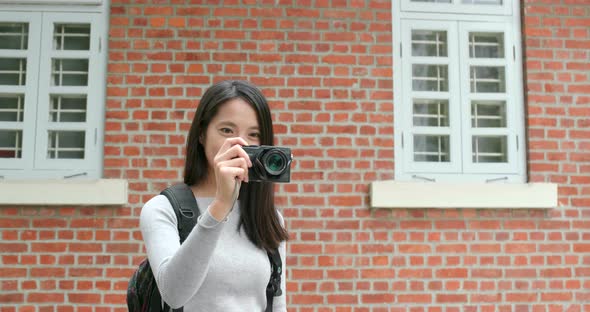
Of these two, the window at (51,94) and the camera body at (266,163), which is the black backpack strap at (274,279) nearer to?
the camera body at (266,163)

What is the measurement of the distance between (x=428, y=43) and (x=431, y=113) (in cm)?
50

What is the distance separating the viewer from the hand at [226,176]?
1455mm

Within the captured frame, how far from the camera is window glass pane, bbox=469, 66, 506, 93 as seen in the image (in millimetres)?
4266

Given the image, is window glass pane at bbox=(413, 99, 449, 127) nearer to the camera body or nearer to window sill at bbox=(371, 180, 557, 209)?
window sill at bbox=(371, 180, 557, 209)

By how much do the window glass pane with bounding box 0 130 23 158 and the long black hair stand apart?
8.57 ft

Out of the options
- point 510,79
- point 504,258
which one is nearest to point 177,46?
point 510,79

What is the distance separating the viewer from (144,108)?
13.0 feet

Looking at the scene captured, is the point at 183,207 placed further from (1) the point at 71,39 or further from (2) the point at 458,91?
(2) the point at 458,91

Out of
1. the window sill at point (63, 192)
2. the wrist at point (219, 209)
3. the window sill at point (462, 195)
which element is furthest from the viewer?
the window sill at point (462, 195)

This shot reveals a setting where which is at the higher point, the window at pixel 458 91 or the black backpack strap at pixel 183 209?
the window at pixel 458 91

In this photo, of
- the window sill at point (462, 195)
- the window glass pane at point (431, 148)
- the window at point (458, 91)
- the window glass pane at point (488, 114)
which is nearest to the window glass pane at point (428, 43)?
the window at point (458, 91)

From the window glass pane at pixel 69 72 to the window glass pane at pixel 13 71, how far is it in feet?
0.69

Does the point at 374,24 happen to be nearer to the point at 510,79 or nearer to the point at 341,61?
the point at 341,61

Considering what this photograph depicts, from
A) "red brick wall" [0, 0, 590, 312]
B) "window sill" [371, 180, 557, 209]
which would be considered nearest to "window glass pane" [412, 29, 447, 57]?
"red brick wall" [0, 0, 590, 312]
